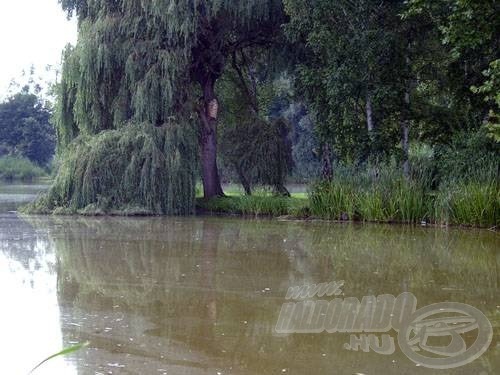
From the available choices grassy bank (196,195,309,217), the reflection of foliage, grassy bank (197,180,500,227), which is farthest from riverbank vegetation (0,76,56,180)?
the reflection of foliage

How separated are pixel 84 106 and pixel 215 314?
12608mm

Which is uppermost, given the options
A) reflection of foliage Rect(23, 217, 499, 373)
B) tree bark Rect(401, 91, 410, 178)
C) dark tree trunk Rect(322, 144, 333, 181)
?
tree bark Rect(401, 91, 410, 178)

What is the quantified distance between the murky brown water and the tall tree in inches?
199

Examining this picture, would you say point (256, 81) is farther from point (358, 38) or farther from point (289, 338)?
point (289, 338)

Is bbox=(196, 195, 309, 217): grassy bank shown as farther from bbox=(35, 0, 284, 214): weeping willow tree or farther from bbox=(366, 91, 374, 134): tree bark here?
bbox=(366, 91, 374, 134): tree bark

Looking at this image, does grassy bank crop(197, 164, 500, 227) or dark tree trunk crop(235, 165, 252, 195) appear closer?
grassy bank crop(197, 164, 500, 227)

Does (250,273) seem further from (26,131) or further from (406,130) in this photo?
(26,131)

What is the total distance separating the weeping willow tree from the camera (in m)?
15.9

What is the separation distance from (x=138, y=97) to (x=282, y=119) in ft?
14.2

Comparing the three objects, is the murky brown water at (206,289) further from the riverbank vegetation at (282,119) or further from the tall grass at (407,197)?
the riverbank vegetation at (282,119)

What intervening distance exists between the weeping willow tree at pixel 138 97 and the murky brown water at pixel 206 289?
140 inches

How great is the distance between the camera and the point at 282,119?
1880 cm

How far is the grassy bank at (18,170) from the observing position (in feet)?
143

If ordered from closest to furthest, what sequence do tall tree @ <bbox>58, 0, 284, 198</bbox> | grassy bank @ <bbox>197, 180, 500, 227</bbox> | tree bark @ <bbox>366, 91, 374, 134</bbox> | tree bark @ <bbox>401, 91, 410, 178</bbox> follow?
grassy bank @ <bbox>197, 180, 500, 227</bbox> < tree bark @ <bbox>401, 91, 410, 178</bbox> < tree bark @ <bbox>366, 91, 374, 134</bbox> < tall tree @ <bbox>58, 0, 284, 198</bbox>
